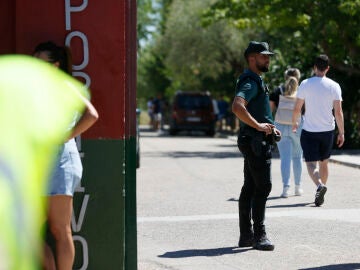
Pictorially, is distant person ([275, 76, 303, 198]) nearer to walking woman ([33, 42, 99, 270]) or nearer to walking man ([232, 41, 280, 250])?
walking man ([232, 41, 280, 250])

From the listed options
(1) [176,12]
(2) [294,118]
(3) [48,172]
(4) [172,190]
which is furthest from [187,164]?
(1) [176,12]

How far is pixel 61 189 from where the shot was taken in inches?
169

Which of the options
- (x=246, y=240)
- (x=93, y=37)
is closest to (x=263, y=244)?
(x=246, y=240)

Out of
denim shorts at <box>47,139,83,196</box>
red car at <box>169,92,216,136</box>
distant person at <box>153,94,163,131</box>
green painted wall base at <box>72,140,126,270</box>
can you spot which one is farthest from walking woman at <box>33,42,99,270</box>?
distant person at <box>153,94,163,131</box>

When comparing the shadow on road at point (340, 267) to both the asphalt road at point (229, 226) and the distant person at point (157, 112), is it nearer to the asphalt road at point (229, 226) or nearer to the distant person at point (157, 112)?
the asphalt road at point (229, 226)

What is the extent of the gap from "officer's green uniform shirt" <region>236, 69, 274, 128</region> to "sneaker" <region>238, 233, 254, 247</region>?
971 millimetres

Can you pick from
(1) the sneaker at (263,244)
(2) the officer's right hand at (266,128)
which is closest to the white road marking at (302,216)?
(1) the sneaker at (263,244)

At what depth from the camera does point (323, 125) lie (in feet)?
34.5

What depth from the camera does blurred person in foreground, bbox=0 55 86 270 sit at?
160cm

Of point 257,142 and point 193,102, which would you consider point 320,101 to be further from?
point 193,102

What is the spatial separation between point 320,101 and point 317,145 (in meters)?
0.56

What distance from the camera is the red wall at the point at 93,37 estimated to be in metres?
4.96

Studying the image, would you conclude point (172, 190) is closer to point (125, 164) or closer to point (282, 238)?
point (282, 238)

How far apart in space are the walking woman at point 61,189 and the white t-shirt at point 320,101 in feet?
20.7
